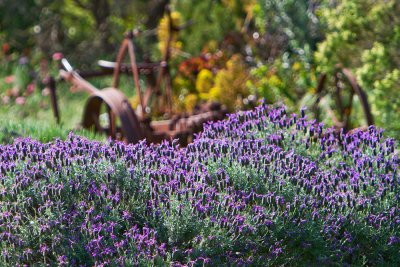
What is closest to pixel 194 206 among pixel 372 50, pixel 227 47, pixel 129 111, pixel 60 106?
pixel 129 111

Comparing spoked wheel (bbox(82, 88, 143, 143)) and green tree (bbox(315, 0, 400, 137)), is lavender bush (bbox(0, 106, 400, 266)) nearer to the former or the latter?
spoked wheel (bbox(82, 88, 143, 143))

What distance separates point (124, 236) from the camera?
10.5 ft

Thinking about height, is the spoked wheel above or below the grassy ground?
below

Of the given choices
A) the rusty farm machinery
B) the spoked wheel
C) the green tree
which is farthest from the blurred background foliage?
the spoked wheel

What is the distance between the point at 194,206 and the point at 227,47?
6095mm

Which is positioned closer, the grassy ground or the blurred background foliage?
the blurred background foliage

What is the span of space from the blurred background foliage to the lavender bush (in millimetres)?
987

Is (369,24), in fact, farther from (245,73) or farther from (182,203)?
(182,203)

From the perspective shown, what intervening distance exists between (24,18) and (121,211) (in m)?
9.77

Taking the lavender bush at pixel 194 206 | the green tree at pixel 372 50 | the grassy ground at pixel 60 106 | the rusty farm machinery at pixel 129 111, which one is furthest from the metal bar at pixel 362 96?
the grassy ground at pixel 60 106

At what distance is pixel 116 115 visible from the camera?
16.9 ft

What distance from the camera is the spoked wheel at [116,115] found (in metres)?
4.93

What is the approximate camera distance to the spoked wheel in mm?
4930

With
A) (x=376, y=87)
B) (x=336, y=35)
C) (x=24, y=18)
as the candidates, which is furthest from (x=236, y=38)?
(x=24, y=18)
